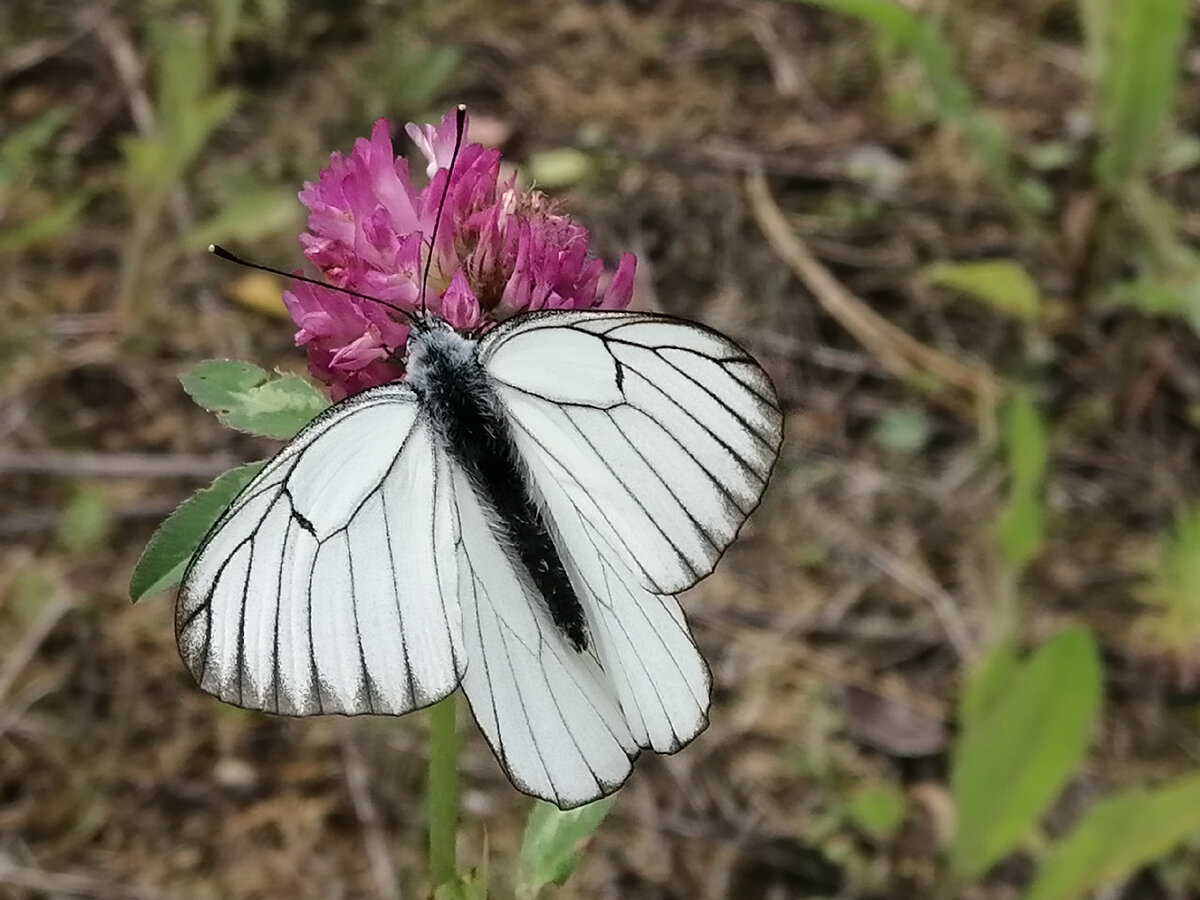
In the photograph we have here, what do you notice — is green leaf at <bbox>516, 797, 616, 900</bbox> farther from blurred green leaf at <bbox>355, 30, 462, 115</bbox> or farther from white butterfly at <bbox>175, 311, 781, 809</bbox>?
blurred green leaf at <bbox>355, 30, 462, 115</bbox>

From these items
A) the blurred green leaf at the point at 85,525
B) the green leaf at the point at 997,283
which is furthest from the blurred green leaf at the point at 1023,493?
the blurred green leaf at the point at 85,525

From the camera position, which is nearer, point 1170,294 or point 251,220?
point 1170,294

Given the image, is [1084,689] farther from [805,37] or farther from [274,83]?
[274,83]

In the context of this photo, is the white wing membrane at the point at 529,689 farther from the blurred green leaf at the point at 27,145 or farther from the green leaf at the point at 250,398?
Answer: the blurred green leaf at the point at 27,145

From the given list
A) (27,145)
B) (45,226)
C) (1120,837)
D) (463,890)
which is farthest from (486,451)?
(27,145)

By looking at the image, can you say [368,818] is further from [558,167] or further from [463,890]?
[558,167]

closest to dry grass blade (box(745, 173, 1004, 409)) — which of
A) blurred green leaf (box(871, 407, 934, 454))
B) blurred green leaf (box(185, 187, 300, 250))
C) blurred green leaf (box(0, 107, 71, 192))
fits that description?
blurred green leaf (box(871, 407, 934, 454))

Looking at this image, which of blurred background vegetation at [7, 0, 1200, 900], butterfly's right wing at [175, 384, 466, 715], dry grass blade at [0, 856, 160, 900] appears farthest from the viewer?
blurred background vegetation at [7, 0, 1200, 900]
